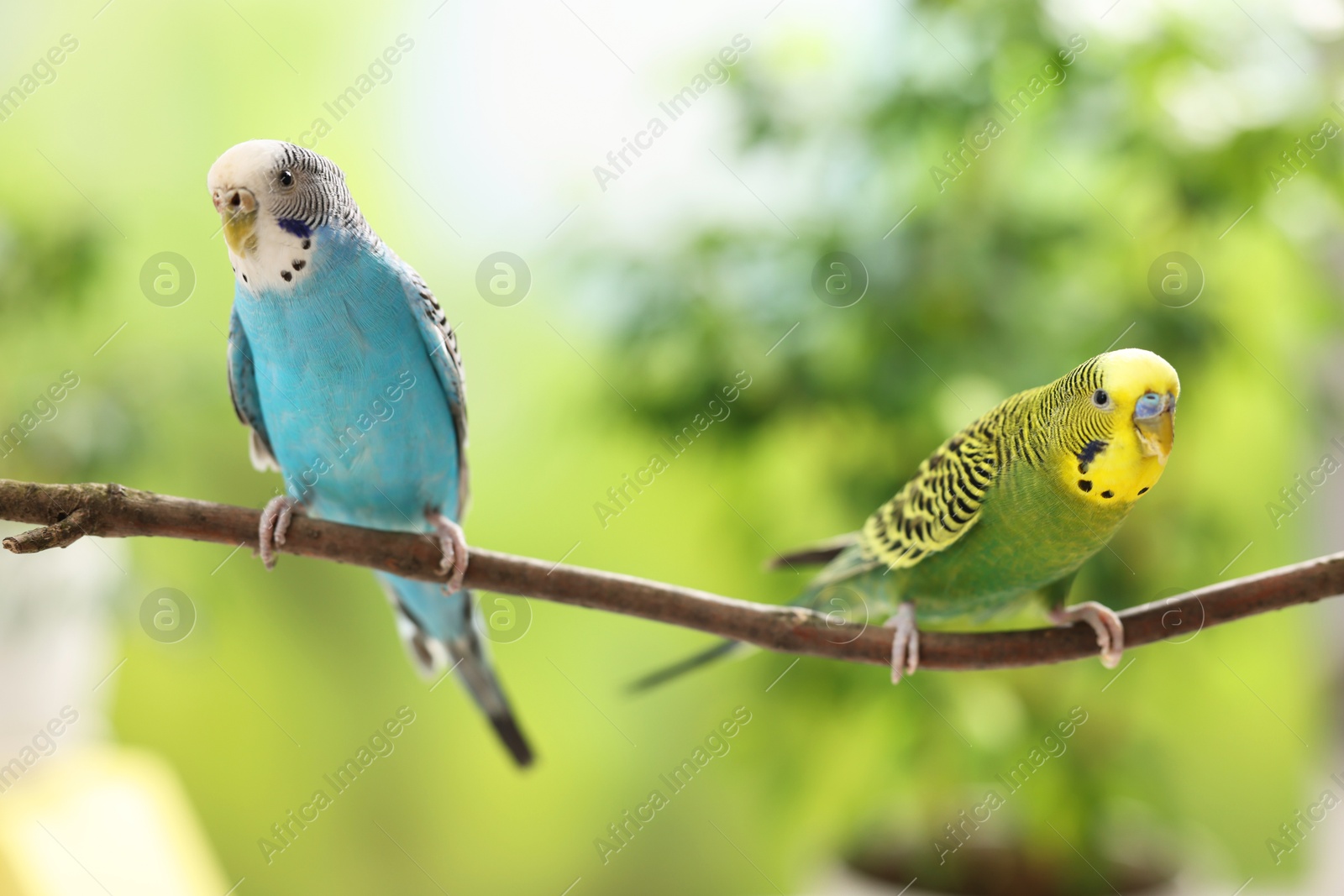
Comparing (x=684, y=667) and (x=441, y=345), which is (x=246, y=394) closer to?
(x=441, y=345)

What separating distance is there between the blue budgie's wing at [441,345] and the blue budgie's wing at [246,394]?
0.19 meters

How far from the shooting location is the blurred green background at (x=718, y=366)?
184 cm

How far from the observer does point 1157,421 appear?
644mm

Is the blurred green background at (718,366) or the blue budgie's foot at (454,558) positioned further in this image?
the blurred green background at (718,366)

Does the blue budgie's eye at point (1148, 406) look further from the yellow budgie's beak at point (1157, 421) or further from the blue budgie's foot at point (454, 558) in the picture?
the blue budgie's foot at point (454, 558)

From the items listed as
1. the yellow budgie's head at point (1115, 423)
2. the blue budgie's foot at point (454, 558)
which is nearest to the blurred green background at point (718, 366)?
the yellow budgie's head at point (1115, 423)

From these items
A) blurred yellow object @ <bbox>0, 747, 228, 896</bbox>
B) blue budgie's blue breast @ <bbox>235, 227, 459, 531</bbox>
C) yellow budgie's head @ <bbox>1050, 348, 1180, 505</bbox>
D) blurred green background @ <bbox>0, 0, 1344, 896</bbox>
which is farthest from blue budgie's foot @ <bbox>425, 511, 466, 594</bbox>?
blurred yellow object @ <bbox>0, 747, 228, 896</bbox>

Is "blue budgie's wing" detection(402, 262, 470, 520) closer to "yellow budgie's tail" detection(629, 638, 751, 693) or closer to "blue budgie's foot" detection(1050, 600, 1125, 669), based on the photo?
"yellow budgie's tail" detection(629, 638, 751, 693)

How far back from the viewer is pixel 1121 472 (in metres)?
0.71

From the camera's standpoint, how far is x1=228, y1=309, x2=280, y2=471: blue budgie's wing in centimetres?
100

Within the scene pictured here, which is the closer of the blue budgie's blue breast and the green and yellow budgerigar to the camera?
the green and yellow budgerigar

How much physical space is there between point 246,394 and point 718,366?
1.00 metres

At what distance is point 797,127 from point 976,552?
1.23 meters

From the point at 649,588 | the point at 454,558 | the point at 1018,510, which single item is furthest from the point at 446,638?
the point at 1018,510
